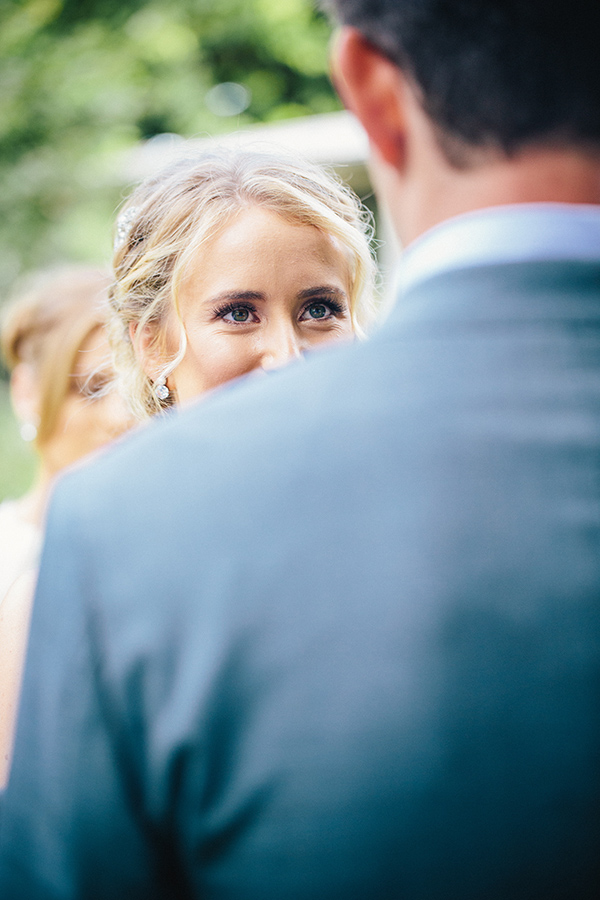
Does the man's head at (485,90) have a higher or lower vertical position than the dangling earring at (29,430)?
lower

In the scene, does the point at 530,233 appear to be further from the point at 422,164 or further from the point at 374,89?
the point at 374,89

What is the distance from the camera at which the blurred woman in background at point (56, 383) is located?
359 cm

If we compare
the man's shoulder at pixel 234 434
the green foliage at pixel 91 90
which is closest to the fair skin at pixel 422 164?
the man's shoulder at pixel 234 434

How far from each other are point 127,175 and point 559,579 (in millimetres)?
10751

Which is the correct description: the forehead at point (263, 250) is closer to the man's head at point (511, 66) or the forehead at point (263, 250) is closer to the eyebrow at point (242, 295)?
the eyebrow at point (242, 295)

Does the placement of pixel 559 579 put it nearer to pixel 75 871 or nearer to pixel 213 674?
pixel 213 674

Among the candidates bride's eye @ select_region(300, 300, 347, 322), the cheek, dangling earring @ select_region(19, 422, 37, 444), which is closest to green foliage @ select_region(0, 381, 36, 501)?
dangling earring @ select_region(19, 422, 37, 444)

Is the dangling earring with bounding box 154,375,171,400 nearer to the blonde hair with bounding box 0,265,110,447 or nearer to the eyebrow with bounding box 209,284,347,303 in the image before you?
the eyebrow with bounding box 209,284,347,303

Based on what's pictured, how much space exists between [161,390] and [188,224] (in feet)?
1.52

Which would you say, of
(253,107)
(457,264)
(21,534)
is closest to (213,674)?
(457,264)

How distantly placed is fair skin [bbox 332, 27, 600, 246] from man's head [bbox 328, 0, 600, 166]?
0.07 feet

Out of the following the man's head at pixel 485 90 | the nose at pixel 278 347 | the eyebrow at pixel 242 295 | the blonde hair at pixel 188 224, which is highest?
the blonde hair at pixel 188 224

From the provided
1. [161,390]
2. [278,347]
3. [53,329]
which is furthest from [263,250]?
[53,329]

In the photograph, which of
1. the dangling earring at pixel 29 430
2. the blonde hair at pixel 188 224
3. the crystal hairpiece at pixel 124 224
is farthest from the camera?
the dangling earring at pixel 29 430
